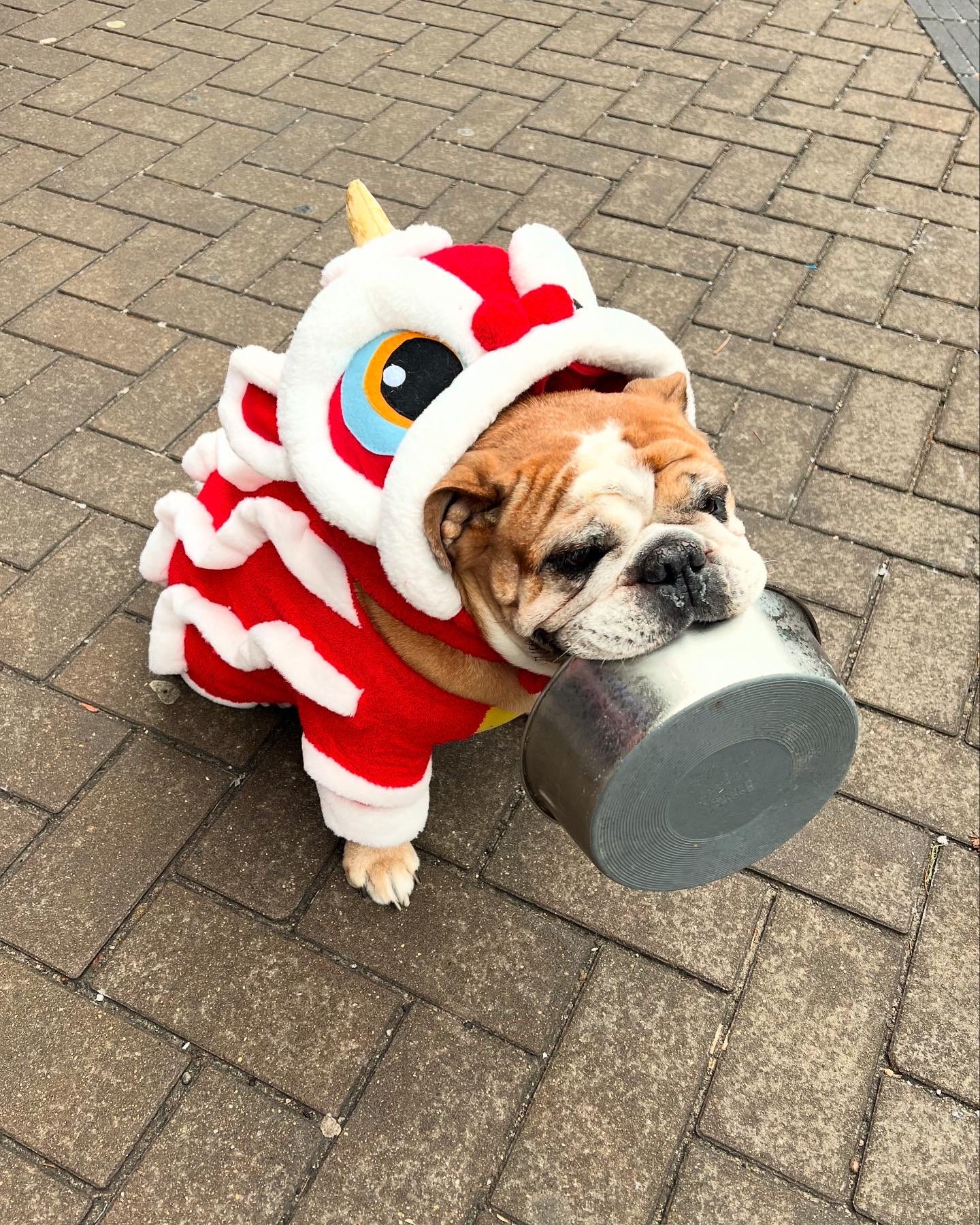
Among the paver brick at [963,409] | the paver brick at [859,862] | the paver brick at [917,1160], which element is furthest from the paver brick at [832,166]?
the paver brick at [917,1160]

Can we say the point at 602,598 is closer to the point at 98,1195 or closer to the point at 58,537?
the point at 98,1195

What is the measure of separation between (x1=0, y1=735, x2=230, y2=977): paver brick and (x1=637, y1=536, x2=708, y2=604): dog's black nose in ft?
5.55

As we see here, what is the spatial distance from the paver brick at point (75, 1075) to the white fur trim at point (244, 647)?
0.98 metres

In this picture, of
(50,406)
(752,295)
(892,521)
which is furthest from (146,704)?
(752,295)

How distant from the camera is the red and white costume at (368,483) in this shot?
6.94ft

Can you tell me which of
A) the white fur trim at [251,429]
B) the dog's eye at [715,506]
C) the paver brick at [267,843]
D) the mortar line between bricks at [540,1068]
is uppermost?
the white fur trim at [251,429]

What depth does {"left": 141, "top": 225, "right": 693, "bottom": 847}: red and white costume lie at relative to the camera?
2.12 m

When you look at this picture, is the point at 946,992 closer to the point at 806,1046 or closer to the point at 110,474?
the point at 806,1046

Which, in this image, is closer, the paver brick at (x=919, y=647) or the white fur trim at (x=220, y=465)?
the white fur trim at (x=220, y=465)

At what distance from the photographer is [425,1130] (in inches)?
99.4

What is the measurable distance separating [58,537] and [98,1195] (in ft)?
7.39

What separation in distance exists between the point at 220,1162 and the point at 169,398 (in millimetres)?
2959

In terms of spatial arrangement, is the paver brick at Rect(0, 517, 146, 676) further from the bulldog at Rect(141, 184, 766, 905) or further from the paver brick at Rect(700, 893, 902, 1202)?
the paver brick at Rect(700, 893, 902, 1202)

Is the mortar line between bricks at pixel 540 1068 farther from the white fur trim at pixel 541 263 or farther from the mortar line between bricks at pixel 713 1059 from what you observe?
the white fur trim at pixel 541 263
